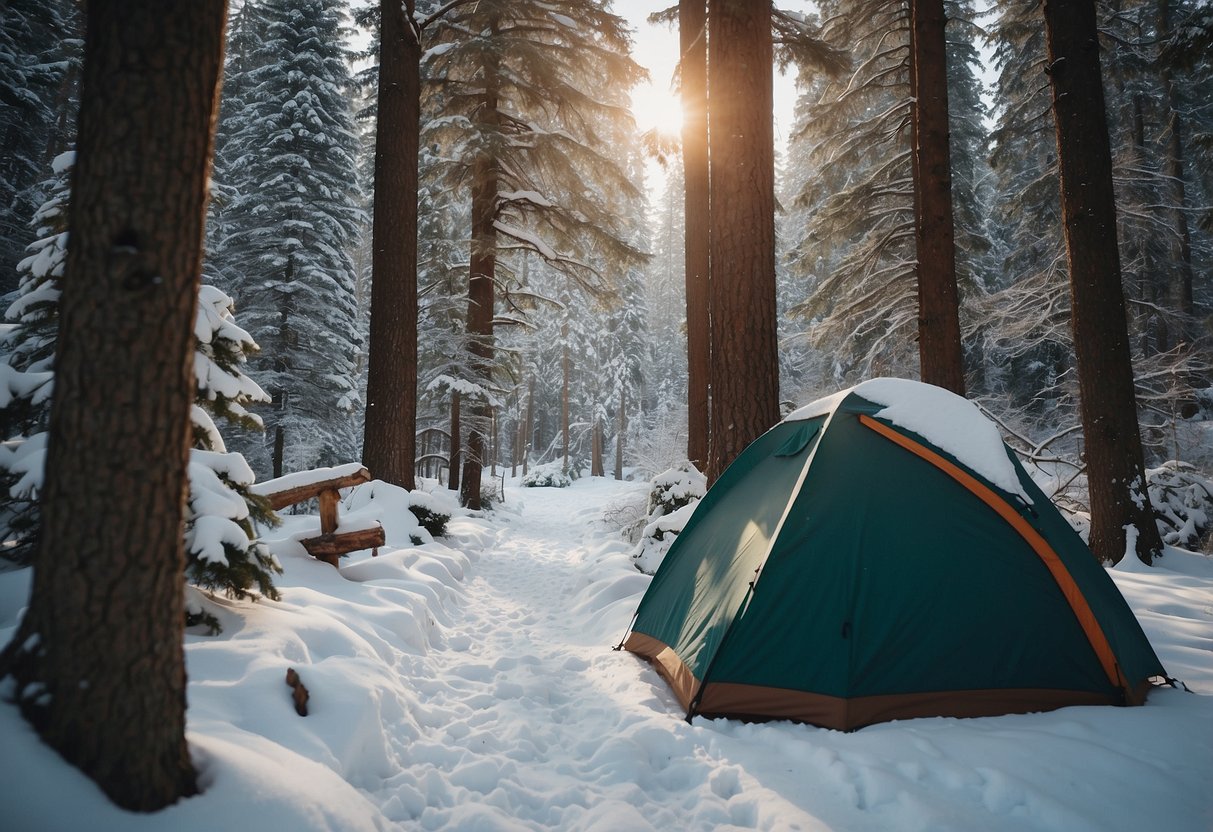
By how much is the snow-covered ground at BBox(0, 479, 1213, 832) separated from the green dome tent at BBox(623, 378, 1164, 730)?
175 mm

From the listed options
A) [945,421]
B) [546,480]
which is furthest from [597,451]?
[945,421]

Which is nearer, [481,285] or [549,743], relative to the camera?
[549,743]

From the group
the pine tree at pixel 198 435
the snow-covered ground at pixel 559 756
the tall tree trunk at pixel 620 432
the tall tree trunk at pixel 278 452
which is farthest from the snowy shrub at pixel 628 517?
the tall tree trunk at pixel 620 432

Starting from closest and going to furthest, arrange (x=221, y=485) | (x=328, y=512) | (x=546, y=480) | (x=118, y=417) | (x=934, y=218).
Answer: (x=118, y=417) < (x=221, y=485) < (x=328, y=512) < (x=934, y=218) < (x=546, y=480)

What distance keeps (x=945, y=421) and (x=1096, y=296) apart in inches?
186

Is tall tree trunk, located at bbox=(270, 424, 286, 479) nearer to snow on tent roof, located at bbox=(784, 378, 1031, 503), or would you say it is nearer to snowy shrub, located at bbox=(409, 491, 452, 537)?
snowy shrub, located at bbox=(409, 491, 452, 537)

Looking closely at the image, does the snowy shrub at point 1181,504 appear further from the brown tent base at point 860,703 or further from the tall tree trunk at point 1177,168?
the tall tree trunk at point 1177,168

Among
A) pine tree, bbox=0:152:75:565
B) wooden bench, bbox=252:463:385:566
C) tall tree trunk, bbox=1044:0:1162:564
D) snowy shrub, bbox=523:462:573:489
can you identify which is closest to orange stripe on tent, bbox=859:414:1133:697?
tall tree trunk, bbox=1044:0:1162:564

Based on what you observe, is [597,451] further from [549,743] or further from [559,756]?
[559,756]

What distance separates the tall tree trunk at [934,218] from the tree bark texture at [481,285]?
7217mm

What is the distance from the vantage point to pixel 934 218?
6.79 meters

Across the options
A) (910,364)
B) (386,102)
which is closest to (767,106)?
(386,102)

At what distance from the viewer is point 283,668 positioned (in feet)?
8.32

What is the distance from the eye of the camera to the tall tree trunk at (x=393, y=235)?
6918 mm
